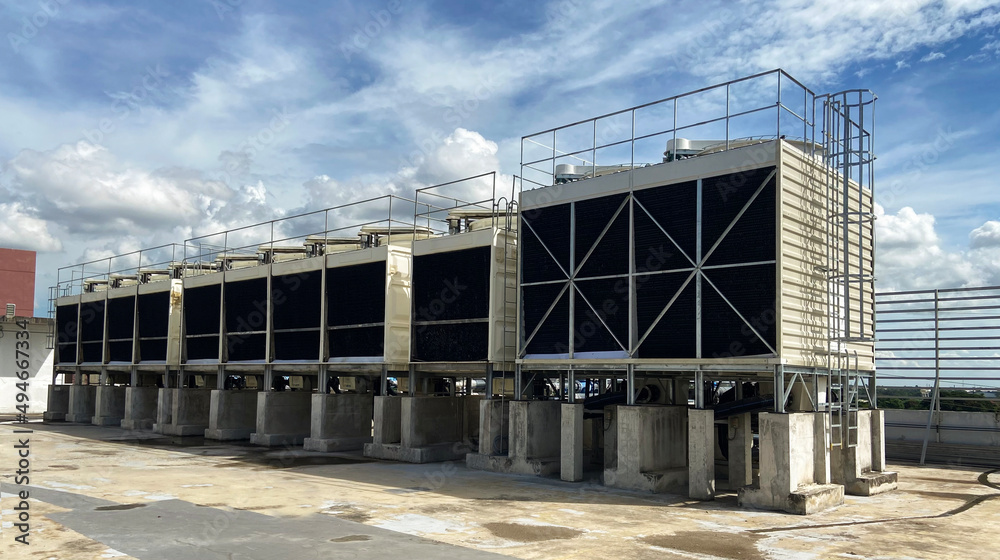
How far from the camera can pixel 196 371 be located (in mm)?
33406

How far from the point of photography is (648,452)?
1764 cm

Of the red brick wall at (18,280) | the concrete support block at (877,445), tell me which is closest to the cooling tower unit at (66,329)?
the red brick wall at (18,280)

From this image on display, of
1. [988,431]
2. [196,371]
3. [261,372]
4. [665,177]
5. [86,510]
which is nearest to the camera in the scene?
[86,510]

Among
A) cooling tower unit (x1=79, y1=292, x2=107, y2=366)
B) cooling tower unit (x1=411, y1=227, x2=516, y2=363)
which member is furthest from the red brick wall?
cooling tower unit (x1=411, y1=227, x2=516, y2=363)

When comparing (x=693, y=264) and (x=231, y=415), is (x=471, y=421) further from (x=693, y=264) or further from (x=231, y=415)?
(x=693, y=264)

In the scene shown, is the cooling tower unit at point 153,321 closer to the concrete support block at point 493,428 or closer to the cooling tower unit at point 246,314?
the cooling tower unit at point 246,314

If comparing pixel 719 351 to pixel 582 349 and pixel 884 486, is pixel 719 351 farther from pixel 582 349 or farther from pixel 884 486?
pixel 884 486

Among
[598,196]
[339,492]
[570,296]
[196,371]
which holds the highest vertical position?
[598,196]

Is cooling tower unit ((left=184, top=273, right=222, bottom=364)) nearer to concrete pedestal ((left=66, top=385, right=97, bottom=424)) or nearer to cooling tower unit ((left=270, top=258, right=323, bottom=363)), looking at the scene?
cooling tower unit ((left=270, top=258, right=323, bottom=363))

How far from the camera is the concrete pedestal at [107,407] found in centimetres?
3897

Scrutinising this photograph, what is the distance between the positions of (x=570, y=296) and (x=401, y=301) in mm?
7132

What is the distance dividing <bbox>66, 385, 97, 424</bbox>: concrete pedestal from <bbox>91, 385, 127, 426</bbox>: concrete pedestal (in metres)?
2.09

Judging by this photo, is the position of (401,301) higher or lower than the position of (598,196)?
lower

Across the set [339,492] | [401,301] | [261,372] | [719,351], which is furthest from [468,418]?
[719,351]
